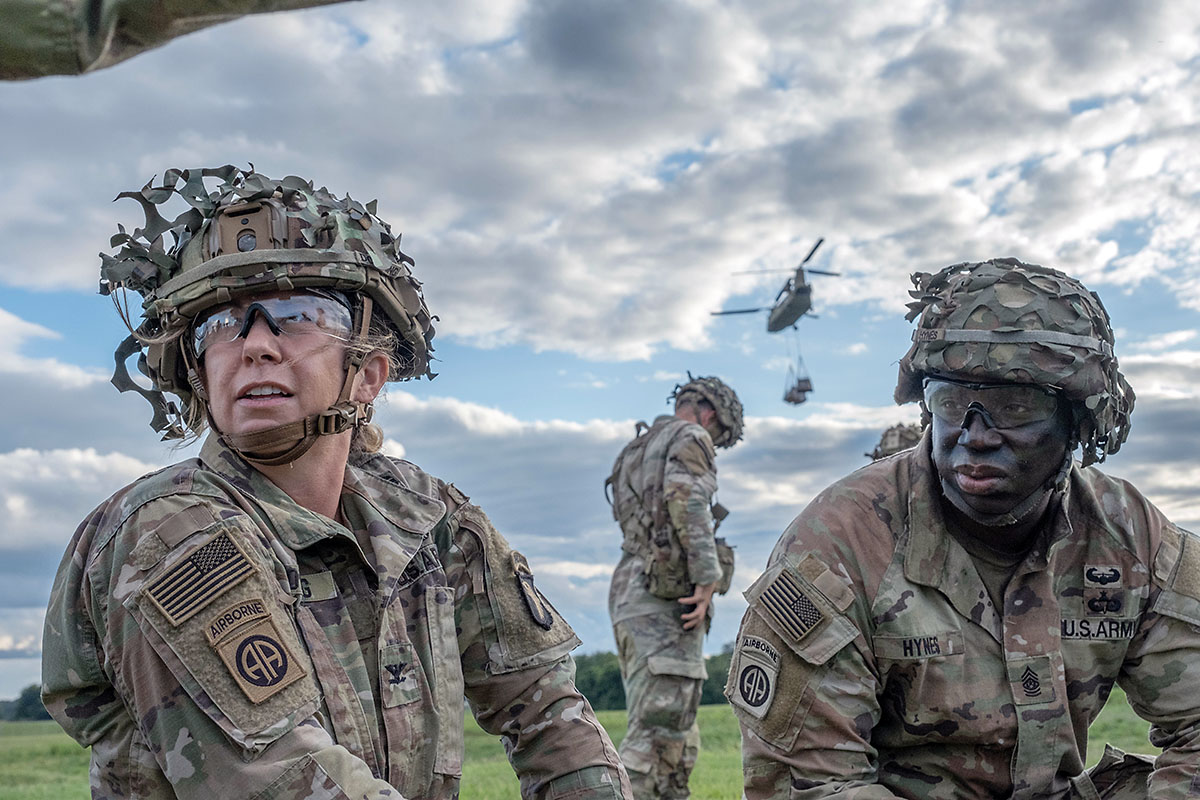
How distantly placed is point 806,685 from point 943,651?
0.47 m

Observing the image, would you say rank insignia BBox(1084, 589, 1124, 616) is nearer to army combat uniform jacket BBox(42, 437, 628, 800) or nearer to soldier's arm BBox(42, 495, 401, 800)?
army combat uniform jacket BBox(42, 437, 628, 800)

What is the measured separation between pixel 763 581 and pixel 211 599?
1.83 m

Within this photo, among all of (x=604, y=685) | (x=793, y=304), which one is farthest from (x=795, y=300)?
(x=604, y=685)

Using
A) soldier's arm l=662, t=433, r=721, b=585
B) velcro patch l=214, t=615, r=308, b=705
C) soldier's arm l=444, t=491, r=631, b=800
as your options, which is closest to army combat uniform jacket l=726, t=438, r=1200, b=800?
soldier's arm l=444, t=491, r=631, b=800

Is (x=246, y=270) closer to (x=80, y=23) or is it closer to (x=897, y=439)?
(x=80, y=23)

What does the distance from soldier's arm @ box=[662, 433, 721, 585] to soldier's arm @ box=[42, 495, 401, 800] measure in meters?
6.67

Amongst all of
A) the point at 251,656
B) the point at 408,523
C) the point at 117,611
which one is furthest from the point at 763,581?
the point at 117,611

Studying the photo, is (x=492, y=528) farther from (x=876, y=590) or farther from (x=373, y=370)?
(x=876, y=590)

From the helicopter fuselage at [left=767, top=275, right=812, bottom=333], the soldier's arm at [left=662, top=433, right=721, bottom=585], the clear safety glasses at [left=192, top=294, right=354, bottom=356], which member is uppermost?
the helicopter fuselage at [left=767, top=275, right=812, bottom=333]

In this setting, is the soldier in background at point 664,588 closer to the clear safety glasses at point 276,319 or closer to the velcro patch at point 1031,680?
the velcro patch at point 1031,680

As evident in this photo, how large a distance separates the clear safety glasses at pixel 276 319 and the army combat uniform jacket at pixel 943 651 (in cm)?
161

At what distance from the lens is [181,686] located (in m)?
2.77

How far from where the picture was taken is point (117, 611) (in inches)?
110

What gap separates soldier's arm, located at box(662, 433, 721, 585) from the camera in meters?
9.38
